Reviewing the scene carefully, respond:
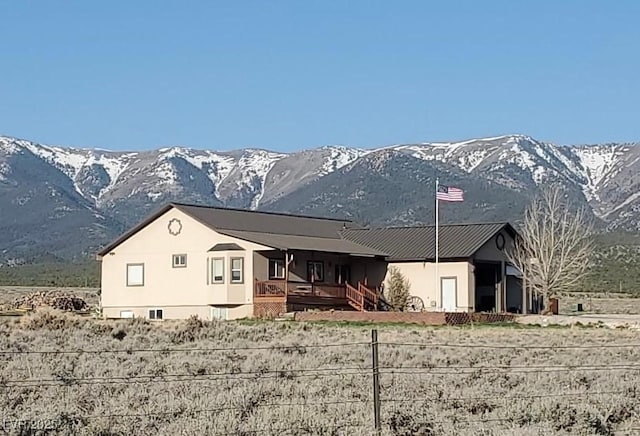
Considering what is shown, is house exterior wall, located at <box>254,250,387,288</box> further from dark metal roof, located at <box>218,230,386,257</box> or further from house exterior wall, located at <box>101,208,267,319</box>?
house exterior wall, located at <box>101,208,267,319</box>

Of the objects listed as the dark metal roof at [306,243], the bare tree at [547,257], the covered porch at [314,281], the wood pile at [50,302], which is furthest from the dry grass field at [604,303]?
the wood pile at [50,302]

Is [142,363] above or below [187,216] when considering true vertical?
below

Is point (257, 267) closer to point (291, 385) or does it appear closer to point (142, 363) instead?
point (142, 363)

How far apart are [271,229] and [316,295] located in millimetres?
5750

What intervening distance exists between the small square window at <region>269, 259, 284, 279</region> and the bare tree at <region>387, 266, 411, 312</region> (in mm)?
5151

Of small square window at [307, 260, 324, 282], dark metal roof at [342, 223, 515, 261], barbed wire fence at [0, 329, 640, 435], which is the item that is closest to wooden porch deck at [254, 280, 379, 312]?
small square window at [307, 260, 324, 282]

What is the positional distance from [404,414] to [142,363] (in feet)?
25.5

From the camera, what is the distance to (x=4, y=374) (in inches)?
779

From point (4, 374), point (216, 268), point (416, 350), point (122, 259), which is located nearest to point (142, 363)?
point (4, 374)

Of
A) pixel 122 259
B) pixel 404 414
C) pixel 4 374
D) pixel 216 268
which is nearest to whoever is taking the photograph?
pixel 404 414

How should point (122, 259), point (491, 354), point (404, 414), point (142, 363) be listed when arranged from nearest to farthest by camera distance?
point (404, 414)
point (142, 363)
point (491, 354)
point (122, 259)

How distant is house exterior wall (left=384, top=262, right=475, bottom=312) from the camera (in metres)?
51.1

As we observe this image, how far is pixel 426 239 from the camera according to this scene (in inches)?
2159

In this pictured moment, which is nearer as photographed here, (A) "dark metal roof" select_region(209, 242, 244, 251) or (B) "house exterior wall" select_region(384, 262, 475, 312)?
(A) "dark metal roof" select_region(209, 242, 244, 251)
